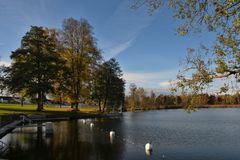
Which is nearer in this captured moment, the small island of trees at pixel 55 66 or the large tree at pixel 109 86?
the small island of trees at pixel 55 66

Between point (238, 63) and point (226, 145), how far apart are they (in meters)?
13.3

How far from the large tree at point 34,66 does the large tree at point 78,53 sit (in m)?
3.10

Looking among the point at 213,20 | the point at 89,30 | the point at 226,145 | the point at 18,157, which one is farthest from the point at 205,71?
the point at 89,30

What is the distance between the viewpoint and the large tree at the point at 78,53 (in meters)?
45.8

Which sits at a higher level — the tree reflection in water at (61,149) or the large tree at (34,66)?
the large tree at (34,66)

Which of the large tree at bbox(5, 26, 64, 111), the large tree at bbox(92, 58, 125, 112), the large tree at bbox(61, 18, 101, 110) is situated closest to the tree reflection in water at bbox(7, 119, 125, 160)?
the large tree at bbox(5, 26, 64, 111)

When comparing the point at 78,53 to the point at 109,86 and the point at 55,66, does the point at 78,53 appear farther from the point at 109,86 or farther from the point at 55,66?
the point at 109,86

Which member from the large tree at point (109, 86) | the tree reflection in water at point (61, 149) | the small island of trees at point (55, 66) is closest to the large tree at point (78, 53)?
the small island of trees at point (55, 66)

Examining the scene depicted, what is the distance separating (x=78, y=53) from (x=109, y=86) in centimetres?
1288

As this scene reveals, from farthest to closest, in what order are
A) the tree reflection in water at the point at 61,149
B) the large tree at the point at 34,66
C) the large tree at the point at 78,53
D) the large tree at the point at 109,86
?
the large tree at the point at 109,86, the large tree at the point at 78,53, the large tree at the point at 34,66, the tree reflection in water at the point at 61,149

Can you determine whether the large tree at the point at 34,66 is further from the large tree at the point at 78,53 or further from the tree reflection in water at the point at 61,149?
the tree reflection in water at the point at 61,149

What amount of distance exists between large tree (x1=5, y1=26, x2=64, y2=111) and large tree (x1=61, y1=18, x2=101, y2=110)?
3095 millimetres

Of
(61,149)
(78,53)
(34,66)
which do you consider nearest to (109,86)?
(78,53)

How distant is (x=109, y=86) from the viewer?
57.6 meters
